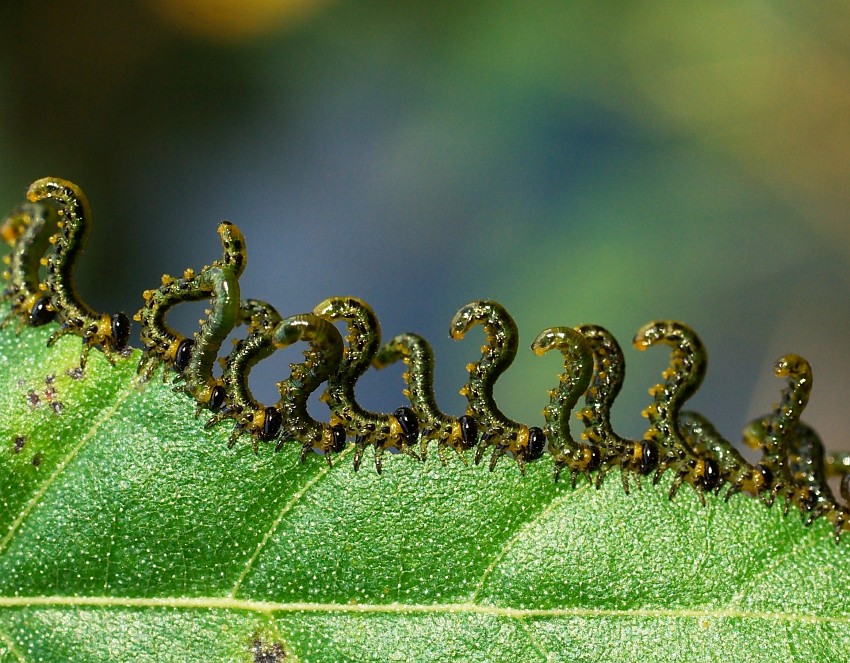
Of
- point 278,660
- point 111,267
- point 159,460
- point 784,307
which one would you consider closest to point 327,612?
point 278,660

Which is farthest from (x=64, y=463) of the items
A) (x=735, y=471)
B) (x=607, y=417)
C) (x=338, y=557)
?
(x=735, y=471)

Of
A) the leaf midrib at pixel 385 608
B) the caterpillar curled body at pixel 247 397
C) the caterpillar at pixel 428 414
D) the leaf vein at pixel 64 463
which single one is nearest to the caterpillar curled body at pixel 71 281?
the leaf vein at pixel 64 463

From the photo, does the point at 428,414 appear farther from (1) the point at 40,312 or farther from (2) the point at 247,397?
(1) the point at 40,312

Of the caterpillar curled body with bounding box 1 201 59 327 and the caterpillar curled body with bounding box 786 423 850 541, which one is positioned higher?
the caterpillar curled body with bounding box 786 423 850 541

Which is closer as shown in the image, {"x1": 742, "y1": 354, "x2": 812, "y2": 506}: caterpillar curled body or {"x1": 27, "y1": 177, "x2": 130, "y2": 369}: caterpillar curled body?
{"x1": 27, "y1": 177, "x2": 130, "y2": 369}: caterpillar curled body

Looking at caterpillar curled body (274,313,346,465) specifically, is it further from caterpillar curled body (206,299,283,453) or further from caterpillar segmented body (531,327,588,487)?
caterpillar segmented body (531,327,588,487)

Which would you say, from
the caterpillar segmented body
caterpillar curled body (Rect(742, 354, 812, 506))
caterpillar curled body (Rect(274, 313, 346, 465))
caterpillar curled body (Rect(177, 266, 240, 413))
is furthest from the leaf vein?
caterpillar curled body (Rect(742, 354, 812, 506))

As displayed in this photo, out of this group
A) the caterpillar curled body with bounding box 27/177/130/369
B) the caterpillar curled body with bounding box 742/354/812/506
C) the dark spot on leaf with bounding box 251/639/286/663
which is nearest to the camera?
the dark spot on leaf with bounding box 251/639/286/663
